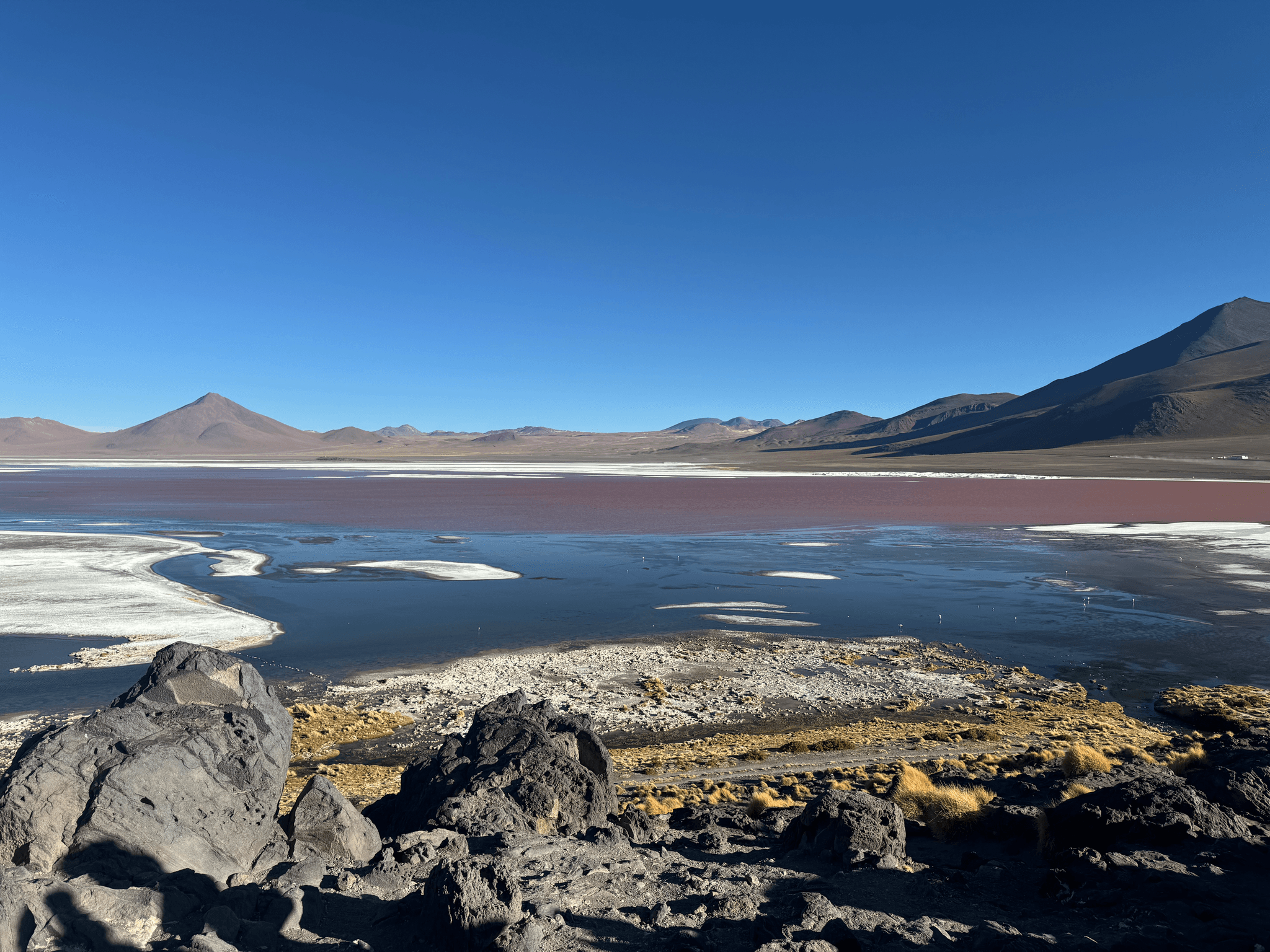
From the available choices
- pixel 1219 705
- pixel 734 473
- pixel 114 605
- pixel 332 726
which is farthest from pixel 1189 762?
pixel 734 473

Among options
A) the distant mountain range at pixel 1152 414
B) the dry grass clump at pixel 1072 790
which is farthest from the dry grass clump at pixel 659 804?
the distant mountain range at pixel 1152 414

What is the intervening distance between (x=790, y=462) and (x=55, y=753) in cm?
13137

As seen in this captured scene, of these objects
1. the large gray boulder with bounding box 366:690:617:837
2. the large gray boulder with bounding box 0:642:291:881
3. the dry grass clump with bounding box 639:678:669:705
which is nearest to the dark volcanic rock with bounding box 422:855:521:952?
the large gray boulder with bounding box 366:690:617:837

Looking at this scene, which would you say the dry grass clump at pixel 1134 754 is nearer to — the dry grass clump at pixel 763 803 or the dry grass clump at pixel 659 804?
the dry grass clump at pixel 763 803

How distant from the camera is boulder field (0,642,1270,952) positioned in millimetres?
4531

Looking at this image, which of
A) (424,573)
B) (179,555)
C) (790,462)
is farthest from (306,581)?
(790,462)

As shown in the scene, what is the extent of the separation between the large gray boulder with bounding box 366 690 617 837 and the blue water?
803 centimetres

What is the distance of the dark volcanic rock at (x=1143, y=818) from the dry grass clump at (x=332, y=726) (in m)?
8.79

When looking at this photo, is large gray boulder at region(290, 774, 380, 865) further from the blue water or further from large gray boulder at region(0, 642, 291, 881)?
the blue water

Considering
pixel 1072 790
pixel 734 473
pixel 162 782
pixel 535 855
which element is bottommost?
pixel 1072 790

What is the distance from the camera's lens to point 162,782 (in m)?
Answer: 5.70

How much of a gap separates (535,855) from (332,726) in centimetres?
699

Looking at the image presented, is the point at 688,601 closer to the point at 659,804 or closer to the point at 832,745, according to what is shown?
the point at 832,745

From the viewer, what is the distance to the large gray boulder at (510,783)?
21.7 feet
